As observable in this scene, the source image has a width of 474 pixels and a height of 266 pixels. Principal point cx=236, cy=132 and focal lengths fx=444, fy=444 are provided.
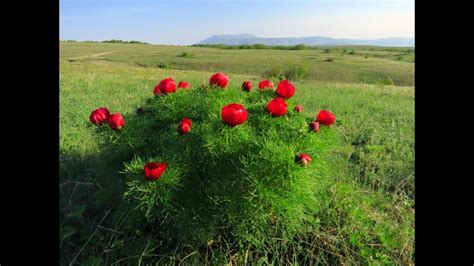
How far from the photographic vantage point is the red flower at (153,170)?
2131 millimetres

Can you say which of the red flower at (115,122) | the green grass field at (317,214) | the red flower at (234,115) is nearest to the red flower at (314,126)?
the red flower at (234,115)

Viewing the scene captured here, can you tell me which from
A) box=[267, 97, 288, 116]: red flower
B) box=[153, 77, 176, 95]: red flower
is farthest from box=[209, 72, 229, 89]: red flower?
box=[267, 97, 288, 116]: red flower

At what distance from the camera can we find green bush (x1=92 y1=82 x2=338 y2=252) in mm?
2229

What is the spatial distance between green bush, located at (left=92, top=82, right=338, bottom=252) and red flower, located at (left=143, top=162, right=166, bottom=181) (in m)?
0.05

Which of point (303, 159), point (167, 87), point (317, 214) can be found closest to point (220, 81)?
point (167, 87)

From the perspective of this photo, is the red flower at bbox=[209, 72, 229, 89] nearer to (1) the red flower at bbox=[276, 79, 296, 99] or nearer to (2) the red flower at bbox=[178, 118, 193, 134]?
(1) the red flower at bbox=[276, 79, 296, 99]

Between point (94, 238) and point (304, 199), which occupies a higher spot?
point (304, 199)

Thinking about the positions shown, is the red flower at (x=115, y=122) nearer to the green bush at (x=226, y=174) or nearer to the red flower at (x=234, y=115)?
the green bush at (x=226, y=174)
